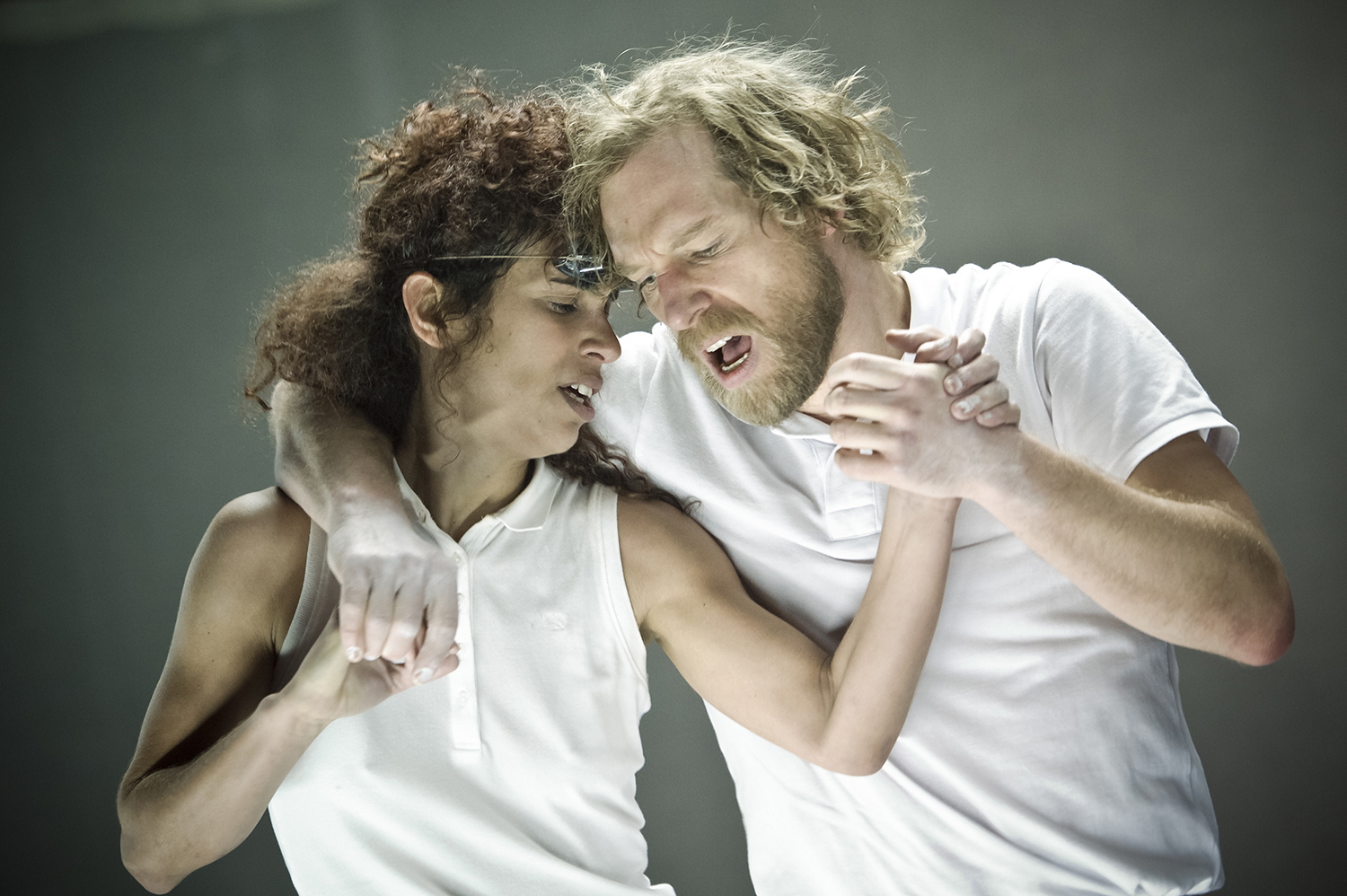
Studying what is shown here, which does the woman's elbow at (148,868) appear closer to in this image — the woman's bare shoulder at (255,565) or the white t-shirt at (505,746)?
the white t-shirt at (505,746)

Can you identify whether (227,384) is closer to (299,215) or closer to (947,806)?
(299,215)

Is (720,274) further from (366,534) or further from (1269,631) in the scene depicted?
(1269,631)

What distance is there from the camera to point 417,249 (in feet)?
3.66

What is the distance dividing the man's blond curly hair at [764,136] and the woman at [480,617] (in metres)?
0.06

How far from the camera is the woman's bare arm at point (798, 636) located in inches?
40.4

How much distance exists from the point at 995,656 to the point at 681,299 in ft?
1.78

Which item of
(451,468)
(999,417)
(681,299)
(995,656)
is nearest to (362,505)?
(451,468)

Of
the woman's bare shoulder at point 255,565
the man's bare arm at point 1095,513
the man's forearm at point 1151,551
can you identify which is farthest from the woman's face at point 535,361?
the man's forearm at point 1151,551

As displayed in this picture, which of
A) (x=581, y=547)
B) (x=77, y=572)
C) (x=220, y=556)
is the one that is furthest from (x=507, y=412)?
(x=77, y=572)

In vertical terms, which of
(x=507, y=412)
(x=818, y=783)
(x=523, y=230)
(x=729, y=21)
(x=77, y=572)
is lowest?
(x=818, y=783)

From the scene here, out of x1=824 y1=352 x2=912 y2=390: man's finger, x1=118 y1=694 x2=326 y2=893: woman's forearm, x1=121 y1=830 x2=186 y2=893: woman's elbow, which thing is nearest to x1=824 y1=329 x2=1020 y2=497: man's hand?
x1=824 y1=352 x2=912 y2=390: man's finger

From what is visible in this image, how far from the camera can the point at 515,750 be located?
1.06m

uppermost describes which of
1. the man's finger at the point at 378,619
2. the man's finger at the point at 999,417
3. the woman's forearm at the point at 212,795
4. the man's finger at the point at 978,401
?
the man's finger at the point at 978,401

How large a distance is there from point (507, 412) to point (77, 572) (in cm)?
54
